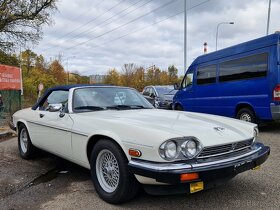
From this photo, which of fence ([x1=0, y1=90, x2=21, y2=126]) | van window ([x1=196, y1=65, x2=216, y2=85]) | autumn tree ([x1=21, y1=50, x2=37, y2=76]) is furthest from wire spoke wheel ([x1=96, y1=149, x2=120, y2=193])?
autumn tree ([x1=21, y1=50, x2=37, y2=76])

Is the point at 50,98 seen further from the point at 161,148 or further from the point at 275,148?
the point at 275,148

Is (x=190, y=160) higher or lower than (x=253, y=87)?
lower

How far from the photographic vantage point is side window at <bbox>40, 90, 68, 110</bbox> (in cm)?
509

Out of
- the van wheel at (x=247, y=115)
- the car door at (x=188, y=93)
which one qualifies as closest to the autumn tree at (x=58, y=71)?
the car door at (x=188, y=93)

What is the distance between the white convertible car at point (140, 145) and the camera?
125 inches

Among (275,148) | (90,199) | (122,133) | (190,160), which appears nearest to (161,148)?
(190,160)

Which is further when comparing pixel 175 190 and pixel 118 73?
pixel 118 73

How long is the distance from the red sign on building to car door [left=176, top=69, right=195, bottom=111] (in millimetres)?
7020

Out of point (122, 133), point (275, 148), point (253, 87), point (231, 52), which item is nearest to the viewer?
point (122, 133)

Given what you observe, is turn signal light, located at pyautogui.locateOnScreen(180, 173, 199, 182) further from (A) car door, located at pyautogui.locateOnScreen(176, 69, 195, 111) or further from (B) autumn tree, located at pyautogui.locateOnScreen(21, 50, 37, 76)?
(B) autumn tree, located at pyautogui.locateOnScreen(21, 50, 37, 76)

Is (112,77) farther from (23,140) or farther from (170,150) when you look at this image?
(170,150)

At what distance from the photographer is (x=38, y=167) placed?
5504 mm

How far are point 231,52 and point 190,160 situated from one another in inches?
296

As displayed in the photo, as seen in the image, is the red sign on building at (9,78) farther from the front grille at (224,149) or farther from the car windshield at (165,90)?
the front grille at (224,149)
